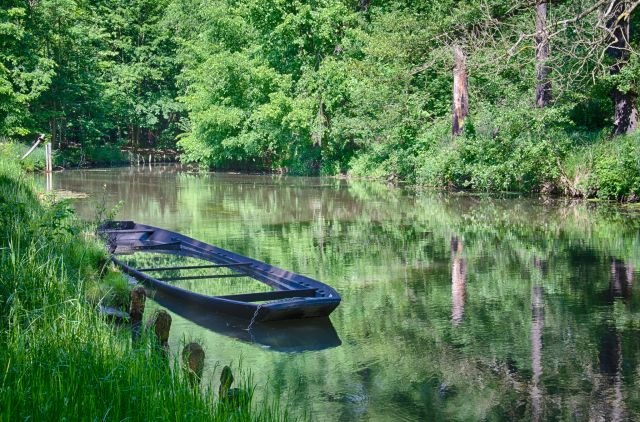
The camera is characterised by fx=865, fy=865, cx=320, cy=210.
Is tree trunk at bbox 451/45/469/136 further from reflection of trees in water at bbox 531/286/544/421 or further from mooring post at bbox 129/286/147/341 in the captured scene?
mooring post at bbox 129/286/147/341

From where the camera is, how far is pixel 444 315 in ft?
35.0

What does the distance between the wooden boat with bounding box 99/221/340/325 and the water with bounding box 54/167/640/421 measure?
23cm

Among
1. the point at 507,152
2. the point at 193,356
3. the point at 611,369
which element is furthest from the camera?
the point at 507,152

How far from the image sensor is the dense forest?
24656mm

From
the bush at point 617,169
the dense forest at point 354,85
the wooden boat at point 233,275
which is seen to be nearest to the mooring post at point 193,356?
the wooden boat at point 233,275

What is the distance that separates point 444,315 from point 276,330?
2142 millimetres

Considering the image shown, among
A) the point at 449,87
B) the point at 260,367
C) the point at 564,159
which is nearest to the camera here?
the point at 260,367

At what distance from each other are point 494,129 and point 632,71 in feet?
15.8

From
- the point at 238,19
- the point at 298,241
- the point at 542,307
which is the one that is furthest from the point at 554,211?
the point at 238,19

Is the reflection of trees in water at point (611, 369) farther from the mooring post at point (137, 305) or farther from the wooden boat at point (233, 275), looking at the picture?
the mooring post at point (137, 305)

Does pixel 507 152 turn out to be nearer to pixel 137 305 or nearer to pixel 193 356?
pixel 137 305

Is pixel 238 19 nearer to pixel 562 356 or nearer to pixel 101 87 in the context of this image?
pixel 101 87

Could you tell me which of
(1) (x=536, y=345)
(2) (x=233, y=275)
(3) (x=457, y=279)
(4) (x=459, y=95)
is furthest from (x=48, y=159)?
(1) (x=536, y=345)

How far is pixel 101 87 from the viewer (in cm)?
5106
